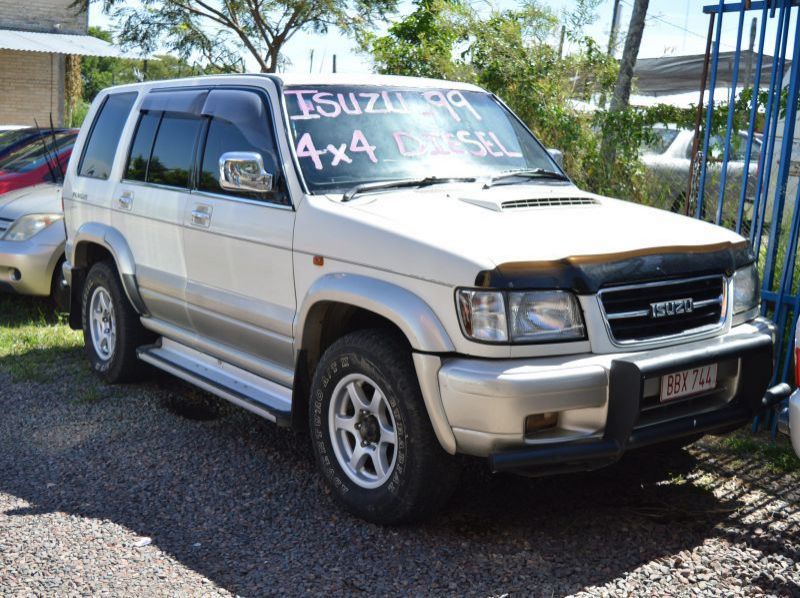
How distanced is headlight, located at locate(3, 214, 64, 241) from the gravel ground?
3.17 meters

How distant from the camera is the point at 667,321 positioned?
13.5 feet

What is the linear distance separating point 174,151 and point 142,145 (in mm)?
510

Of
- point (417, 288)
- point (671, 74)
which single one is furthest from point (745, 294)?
point (671, 74)

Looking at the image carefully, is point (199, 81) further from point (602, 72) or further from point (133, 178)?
point (602, 72)

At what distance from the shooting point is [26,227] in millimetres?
8352

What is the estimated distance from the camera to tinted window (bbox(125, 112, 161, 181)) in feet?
19.9

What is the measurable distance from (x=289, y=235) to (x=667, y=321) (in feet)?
5.77

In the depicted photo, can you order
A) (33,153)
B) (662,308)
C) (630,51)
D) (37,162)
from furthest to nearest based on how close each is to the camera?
(630,51) < (33,153) < (37,162) < (662,308)

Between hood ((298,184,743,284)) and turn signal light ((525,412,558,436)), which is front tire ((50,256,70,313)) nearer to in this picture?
hood ((298,184,743,284))

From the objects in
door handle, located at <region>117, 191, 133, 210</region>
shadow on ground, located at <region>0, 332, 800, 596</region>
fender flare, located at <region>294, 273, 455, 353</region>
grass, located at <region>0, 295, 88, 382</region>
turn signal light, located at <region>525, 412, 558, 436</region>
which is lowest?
grass, located at <region>0, 295, 88, 382</region>

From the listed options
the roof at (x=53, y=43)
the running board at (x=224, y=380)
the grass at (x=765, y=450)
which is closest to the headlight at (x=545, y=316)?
the running board at (x=224, y=380)

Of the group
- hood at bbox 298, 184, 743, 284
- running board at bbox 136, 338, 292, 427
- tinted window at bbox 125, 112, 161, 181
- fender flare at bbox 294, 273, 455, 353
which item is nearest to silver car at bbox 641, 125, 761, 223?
hood at bbox 298, 184, 743, 284

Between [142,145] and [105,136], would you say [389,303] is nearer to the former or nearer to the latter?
[142,145]

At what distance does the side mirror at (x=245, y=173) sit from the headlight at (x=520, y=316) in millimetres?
1397
